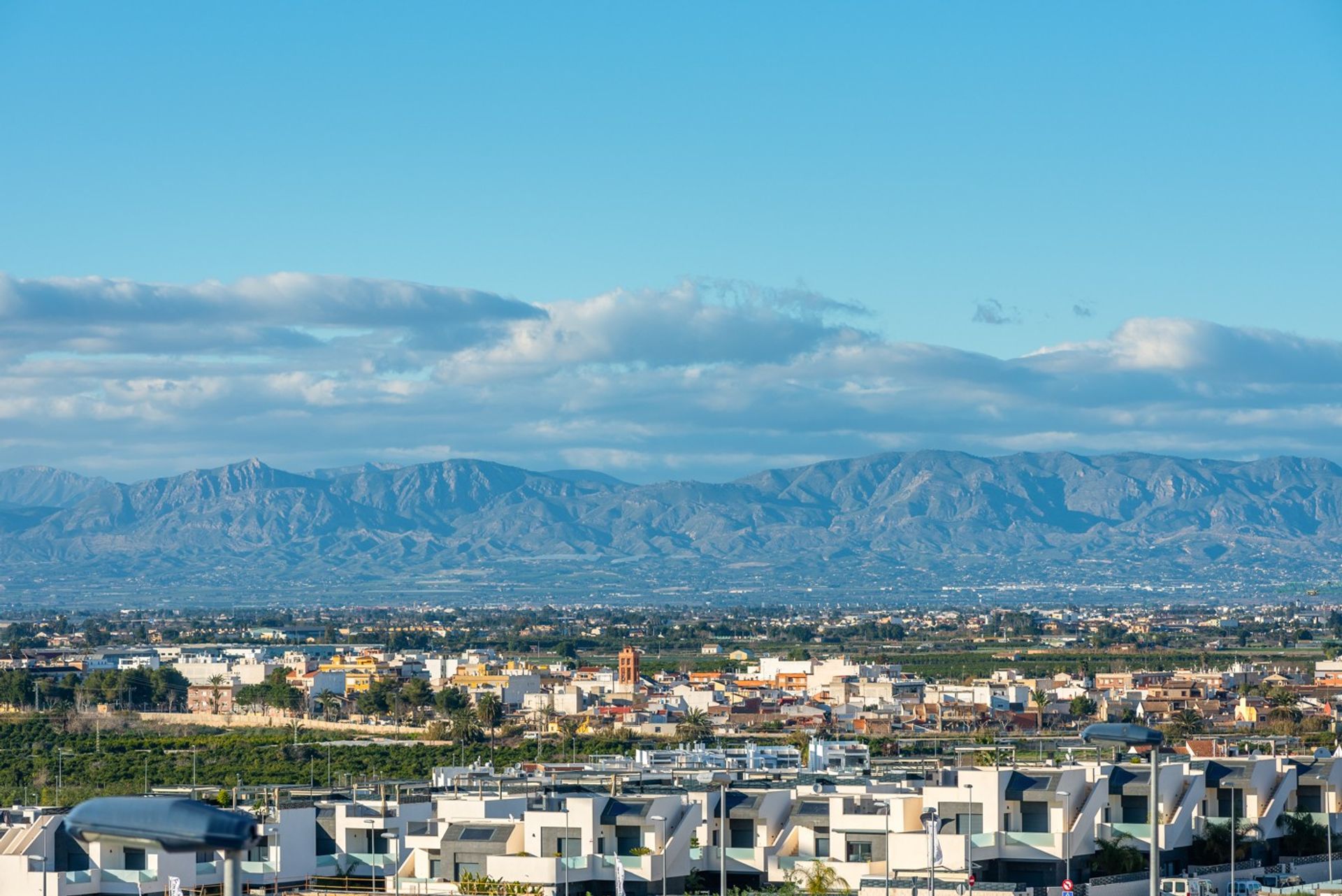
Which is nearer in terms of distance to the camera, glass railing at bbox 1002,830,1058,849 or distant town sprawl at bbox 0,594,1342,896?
distant town sprawl at bbox 0,594,1342,896

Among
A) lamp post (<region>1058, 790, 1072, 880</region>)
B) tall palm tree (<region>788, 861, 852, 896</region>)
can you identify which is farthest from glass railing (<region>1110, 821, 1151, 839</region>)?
tall palm tree (<region>788, 861, 852, 896</region>)

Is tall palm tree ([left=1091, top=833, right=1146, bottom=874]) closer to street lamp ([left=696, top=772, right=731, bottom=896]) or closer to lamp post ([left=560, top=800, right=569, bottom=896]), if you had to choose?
street lamp ([left=696, top=772, right=731, bottom=896])

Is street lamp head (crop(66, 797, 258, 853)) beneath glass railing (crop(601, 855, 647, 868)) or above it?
above

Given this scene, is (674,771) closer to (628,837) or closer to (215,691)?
(628,837)

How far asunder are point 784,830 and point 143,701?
95.5 m

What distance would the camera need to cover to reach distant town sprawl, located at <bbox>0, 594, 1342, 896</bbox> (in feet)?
143

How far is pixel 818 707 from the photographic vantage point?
121m

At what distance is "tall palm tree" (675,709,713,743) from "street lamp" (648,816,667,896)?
5588 centimetres


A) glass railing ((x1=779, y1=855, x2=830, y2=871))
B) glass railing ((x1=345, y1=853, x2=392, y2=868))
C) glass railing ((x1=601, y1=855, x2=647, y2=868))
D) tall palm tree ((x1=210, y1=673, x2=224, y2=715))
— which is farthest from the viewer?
tall palm tree ((x1=210, y1=673, x2=224, y2=715))

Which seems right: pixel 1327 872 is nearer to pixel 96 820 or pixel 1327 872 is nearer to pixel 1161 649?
pixel 96 820

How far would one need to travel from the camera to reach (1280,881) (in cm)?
4575

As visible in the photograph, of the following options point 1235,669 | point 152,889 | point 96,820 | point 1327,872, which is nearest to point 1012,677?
point 1235,669

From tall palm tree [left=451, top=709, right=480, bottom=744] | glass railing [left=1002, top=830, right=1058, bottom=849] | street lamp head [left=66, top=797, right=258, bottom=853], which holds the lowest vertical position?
tall palm tree [left=451, top=709, right=480, bottom=744]

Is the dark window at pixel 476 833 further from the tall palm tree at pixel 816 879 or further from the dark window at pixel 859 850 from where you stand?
the dark window at pixel 859 850
